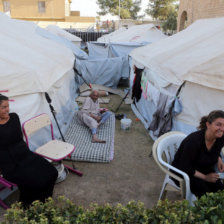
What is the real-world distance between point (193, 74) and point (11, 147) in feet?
10.6

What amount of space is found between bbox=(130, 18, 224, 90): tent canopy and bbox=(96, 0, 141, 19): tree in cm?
3743

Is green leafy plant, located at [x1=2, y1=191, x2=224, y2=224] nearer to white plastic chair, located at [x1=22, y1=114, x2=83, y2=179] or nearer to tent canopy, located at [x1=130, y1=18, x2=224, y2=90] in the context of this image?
white plastic chair, located at [x1=22, y1=114, x2=83, y2=179]

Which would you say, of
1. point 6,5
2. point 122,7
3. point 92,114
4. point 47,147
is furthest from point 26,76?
point 122,7

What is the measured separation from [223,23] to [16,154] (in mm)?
5369

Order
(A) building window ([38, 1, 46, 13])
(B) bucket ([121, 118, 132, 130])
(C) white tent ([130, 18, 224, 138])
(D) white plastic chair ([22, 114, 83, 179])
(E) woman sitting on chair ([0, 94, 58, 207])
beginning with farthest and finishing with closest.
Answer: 1. (A) building window ([38, 1, 46, 13])
2. (B) bucket ([121, 118, 132, 130])
3. (C) white tent ([130, 18, 224, 138])
4. (D) white plastic chair ([22, 114, 83, 179])
5. (E) woman sitting on chair ([0, 94, 58, 207])

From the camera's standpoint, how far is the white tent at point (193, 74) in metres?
3.63

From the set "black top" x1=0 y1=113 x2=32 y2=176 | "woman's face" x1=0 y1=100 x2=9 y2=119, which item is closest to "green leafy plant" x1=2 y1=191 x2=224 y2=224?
"black top" x1=0 y1=113 x2=32 y2=176

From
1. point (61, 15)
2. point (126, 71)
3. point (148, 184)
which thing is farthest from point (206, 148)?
point (61, 15)

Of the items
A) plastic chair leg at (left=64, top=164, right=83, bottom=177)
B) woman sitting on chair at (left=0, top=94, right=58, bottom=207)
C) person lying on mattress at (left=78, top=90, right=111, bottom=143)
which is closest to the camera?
woman sitting on chair at (left=0, top=94, right=58, bottom=207)

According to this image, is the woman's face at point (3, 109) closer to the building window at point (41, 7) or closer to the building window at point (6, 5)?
the building window at point (41, 7)

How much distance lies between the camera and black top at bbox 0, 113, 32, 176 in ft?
9.39

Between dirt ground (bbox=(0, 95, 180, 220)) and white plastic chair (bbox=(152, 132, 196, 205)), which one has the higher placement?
white plastic chair (bbox=(152, 132, 196, 205))

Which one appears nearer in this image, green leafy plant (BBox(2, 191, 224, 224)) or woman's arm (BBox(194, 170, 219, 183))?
green leafy plant (BBox(2, 191, 224, 224))

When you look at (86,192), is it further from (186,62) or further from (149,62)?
(149,62)
